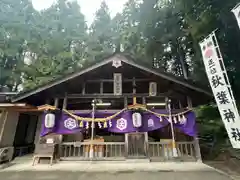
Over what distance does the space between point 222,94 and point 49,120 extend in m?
7.56

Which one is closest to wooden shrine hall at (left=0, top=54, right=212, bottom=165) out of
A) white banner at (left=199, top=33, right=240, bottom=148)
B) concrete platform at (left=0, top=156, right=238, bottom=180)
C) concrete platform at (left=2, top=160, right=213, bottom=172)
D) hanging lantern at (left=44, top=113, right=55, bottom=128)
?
hanging lantern at (left=44, top=113, right=55, bottom=128)

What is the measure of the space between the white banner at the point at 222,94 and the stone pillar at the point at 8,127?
10.2 meters

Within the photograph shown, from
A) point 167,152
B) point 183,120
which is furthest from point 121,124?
point 183,120

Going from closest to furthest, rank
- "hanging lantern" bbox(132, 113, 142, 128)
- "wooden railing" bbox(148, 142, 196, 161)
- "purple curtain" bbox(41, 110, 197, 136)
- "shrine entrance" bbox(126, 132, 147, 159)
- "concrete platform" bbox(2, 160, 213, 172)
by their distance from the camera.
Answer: "concrete platform" bbox(2, 160, 213, 172)
"hanging lantern" bbox(132, 113, 142, 128)
"wooden railing" bbox(148, 142, 196, 161)
"purple curtain" bbox(41, 110, 197, 136)
"shrine entrance" bbox(126, 132, 147, 159)

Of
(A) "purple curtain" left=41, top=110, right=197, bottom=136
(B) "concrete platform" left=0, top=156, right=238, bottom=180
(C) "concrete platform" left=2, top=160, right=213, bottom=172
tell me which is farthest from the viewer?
(A) "purple curtain" left=41, top=110, right=197, bottom=136

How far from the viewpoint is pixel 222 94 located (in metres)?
5.89

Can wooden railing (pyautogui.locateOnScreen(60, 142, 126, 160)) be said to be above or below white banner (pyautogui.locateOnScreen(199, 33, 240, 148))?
below

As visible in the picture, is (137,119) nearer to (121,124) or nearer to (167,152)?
(121,124)

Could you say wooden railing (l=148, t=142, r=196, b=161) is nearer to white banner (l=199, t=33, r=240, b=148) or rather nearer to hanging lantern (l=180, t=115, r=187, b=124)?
hanging lantern (l=180, t=115, r=187, b=124)

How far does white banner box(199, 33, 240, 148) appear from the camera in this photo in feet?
17.7

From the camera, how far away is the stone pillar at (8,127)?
8.07 meters

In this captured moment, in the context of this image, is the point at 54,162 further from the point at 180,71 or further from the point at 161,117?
the point at 180,71

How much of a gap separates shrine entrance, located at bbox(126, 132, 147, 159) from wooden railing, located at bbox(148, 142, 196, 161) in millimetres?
428

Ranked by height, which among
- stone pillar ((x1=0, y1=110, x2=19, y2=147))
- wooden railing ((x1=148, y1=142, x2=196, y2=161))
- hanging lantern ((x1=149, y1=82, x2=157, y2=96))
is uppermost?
hanging lantern ((x1=149, y1=82, x2=157, y2=96))
